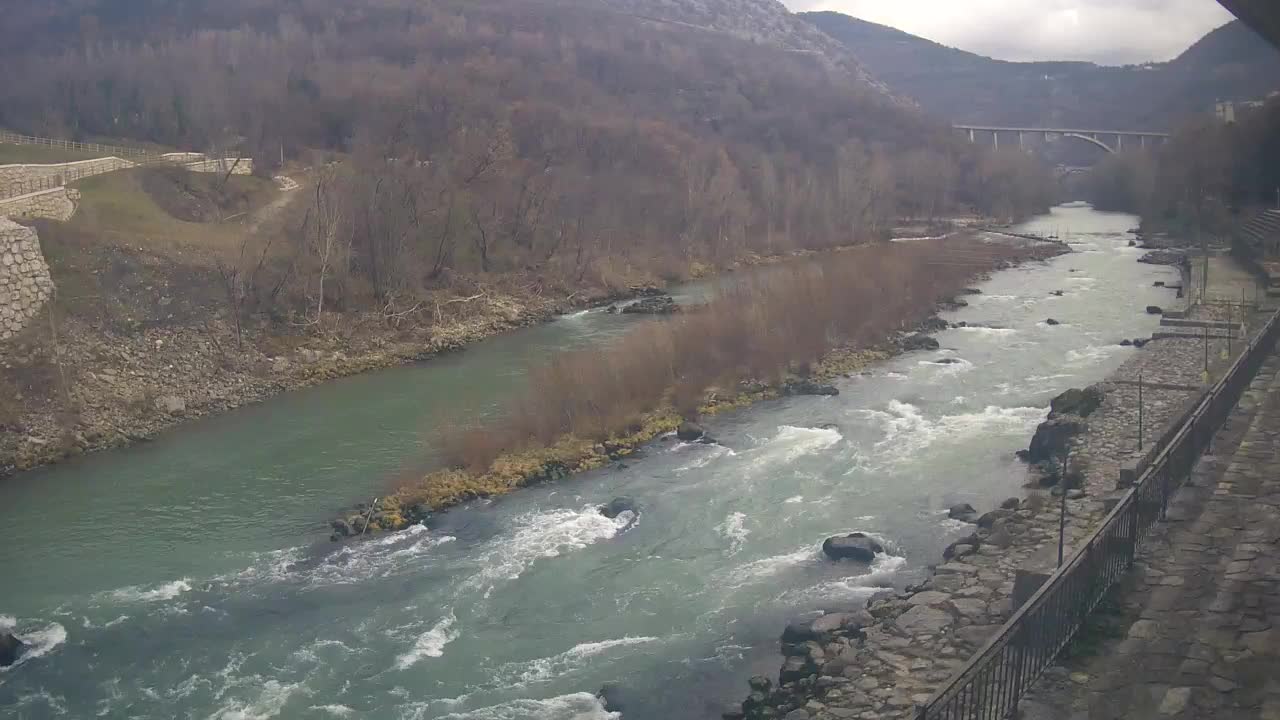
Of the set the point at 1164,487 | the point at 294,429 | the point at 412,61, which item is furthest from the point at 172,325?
the point at 412,61

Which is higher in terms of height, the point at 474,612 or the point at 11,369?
the point at 11,369

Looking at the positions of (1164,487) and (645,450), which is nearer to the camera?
(1164,487)

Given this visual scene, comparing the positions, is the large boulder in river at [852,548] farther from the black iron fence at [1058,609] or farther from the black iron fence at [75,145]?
the black iron fence at [75,145]

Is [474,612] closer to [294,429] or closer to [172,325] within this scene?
[294,429]

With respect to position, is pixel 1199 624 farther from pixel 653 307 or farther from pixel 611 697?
pixel 653 307

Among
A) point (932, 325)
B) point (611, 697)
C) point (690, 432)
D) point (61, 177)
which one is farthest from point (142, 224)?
point (611, 697)

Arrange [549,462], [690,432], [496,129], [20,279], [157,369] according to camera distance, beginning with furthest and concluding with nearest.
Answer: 1. [496,129]
2. [157,369]
3. [20,279]
4. [690,432]
5. [549,462]

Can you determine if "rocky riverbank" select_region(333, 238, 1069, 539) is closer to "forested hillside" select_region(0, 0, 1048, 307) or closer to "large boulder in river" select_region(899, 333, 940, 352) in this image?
"large boulder in river" select_region(899, 333, 940, 352)
